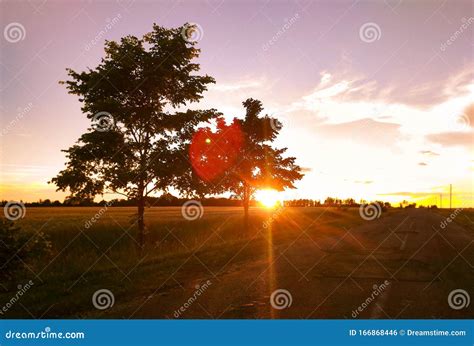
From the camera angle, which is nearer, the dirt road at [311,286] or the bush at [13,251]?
the dirt road at [311,286]

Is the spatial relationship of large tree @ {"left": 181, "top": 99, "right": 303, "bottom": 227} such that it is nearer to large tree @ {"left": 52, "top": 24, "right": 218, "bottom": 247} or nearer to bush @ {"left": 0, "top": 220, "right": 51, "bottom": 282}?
large tree @ {"left": 52, "top": 24, "right": 218, "bottom": 247}

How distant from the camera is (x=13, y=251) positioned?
10719 mm

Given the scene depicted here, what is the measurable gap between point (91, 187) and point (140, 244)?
3.47 m

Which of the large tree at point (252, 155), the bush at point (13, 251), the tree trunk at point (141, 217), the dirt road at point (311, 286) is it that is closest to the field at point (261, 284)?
the dirt road at point (311, 286)

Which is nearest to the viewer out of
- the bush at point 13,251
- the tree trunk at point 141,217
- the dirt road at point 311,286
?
the dirt road at point 311,286

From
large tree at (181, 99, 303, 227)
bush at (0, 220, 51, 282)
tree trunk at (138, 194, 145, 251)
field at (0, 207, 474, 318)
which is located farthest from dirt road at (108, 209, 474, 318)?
large tree at (181, 99, 303, 227)

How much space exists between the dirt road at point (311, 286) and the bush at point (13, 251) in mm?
4248

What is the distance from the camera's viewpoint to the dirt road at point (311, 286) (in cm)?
691

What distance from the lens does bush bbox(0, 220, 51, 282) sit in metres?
10.6

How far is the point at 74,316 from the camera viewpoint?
686 cm

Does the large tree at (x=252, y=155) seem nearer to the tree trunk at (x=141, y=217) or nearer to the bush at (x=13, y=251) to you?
the tree trunk at (x=141, y=217)

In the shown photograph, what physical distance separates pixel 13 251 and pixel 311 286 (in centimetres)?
791

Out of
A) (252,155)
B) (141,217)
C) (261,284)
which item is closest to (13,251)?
(141,217)

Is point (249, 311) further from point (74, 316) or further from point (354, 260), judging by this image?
point (354, 260)
